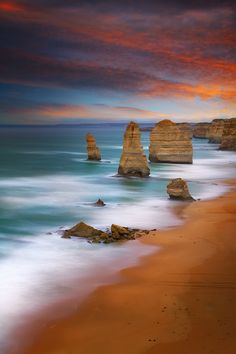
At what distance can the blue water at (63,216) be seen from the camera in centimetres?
1977

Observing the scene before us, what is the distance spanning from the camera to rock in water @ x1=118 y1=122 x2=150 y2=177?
52281 millimetres

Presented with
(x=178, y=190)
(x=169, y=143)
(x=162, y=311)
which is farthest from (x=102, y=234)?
(x=169, y=143)

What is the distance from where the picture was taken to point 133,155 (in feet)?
174

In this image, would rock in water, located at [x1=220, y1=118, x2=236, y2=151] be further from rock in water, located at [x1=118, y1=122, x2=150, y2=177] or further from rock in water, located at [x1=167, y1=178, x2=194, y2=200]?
rock in water, located at [x1=167, y1=178, x2=194, y2=200]

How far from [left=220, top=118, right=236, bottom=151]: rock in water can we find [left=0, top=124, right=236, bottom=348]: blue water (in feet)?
115

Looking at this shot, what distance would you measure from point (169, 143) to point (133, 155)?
15802mm

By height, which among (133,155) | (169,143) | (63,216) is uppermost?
(169,143)

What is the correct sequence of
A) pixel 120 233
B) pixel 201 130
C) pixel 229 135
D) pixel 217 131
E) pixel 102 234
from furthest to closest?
pixel 201 130 < pixel 217 131 < pixel 229 135 < pixel 120 233 < pixel 102 234

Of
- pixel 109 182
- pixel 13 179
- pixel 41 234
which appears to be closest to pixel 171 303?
pixel 41 234

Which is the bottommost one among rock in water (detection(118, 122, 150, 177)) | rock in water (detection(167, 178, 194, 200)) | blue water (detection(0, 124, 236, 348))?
blue water (detection(0, 124, 236, 348))

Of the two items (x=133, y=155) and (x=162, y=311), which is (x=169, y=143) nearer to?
(x=133, y=155)

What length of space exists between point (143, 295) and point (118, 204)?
2156 cm

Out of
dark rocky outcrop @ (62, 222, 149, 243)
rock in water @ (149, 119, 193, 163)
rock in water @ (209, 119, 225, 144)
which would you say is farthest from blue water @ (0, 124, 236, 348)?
rock in water @ (209, 119, 225, 144)

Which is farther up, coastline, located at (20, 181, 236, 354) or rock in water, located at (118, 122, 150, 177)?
rock in water, located at (118, 122, 150, 177)
